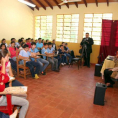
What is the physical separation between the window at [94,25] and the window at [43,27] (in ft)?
7.61

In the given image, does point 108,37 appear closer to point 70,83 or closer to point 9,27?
point 70,83

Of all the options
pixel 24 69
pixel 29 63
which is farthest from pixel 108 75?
pixel 24 69

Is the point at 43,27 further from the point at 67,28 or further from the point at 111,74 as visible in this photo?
the point at 111,74

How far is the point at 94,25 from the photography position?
7199 mm

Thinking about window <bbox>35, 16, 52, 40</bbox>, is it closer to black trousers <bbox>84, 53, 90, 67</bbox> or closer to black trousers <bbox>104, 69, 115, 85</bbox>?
black trousers <bbox>84, 53, 90, 67</bbox>

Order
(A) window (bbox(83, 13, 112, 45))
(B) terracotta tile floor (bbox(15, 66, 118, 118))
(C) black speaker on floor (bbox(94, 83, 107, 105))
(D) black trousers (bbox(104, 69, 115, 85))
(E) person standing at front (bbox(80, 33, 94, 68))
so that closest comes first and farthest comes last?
(B) terracotta tile floor (bbox(15, 66, 118, 118)) → (C) black speaker on floor (bbox(94, 83, 107, 105)) → (D) black trousers (bbox(104, 69, 115, 85)) → (E) person standing at front (bbox(80, 33, 94, 68)) → (A) window (bbox(83, 13, 112, 45))

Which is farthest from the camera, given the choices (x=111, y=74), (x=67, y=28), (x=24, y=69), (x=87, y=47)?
(x=67, y=28)

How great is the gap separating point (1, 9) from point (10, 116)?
20.8 feet

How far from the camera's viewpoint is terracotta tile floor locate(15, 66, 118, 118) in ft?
8.45

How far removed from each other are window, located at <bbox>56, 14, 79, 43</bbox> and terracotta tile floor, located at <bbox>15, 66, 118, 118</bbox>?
13.0 ft

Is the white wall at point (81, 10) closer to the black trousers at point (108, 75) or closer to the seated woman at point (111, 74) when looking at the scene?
the seated woman at point (111, 74)

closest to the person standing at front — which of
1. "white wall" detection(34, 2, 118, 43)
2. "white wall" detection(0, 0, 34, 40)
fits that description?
"white wall" detection(34, 2, 118, 43)

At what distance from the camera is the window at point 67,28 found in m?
7.65

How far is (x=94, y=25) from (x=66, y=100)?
5.26m
